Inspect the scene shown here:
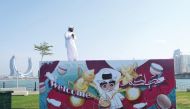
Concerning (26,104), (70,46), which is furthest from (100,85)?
(26,104)

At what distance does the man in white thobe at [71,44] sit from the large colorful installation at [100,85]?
6.79ft

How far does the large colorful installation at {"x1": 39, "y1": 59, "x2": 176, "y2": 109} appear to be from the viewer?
42.9ft

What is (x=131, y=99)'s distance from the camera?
517 inches

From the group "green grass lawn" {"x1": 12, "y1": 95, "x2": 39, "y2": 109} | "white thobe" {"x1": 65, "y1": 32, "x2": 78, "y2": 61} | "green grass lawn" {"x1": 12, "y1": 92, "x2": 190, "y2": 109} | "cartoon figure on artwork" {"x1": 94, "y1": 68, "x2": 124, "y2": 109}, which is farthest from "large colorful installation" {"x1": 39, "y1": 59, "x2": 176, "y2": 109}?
"green grass lawn" {"x1": 12, "y1": 95, "x2": 39, "y2": 109}

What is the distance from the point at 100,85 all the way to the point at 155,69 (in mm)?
2044

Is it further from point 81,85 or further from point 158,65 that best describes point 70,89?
point 158,65

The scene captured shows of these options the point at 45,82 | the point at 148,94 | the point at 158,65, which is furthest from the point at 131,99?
the point at 45,82

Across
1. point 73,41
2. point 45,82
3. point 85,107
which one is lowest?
point 85,107

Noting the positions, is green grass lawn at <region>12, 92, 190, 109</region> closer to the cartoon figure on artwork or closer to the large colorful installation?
the large colorful installation

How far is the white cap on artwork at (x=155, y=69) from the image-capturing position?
13297mm

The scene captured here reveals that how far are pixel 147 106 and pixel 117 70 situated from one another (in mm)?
1661

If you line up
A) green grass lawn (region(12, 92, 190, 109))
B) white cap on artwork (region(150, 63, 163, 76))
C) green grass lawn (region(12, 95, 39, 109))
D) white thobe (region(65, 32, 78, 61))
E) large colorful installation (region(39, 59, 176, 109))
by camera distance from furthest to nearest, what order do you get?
green grass lawn (region(12, 95, 39, 109)) < green grass lawn (region(12, 92, 190, 109)) < white thobe (region(65, 32, 78, 61)) < white cap on artwork (region(150, 63, 163, 76)) < large colorful installation (region(39, 59, 176, 109))

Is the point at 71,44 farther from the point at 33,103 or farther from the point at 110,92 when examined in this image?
the point at 33,103

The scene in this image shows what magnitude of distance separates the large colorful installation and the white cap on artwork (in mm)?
36
